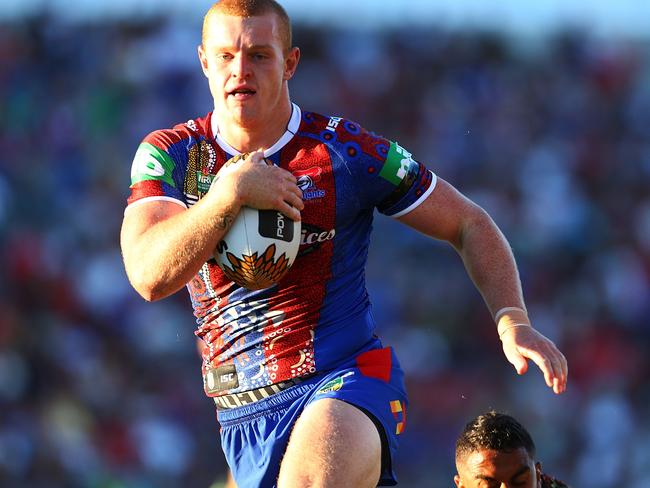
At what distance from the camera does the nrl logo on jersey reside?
5.17 m

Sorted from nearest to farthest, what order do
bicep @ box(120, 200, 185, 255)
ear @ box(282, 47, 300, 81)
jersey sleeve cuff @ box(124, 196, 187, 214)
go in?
bicep @ box(120, 200, 185, 255), jersey sleeve cuff @ box(124, 196, 187, 214), ear @ box(282, 47, 300, 81)

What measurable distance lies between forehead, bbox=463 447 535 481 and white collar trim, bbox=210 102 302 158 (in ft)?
5.14

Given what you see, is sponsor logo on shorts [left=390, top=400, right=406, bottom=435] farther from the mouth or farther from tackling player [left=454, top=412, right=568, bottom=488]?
the mouth

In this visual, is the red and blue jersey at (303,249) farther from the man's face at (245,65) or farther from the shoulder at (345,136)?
the man's face at (245,65)

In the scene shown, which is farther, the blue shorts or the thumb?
the blue shorts

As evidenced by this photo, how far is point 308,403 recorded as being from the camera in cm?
503

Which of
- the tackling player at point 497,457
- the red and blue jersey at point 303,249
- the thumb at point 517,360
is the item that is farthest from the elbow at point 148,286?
the tackling player at point 497,457

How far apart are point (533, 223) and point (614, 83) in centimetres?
235

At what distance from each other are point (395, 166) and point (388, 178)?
Result: 6cm

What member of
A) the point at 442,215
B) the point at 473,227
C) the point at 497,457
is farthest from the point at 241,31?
the point at 497,457

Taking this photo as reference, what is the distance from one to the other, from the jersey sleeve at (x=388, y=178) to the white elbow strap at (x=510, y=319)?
2.04 feet

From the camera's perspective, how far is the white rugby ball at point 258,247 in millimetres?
4750

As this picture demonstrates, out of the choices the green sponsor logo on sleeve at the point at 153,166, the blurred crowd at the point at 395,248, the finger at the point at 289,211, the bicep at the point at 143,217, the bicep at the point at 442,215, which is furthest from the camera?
the blurred crowd at the point at 395,248

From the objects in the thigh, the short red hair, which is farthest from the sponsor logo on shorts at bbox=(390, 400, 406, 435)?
the short red hair
